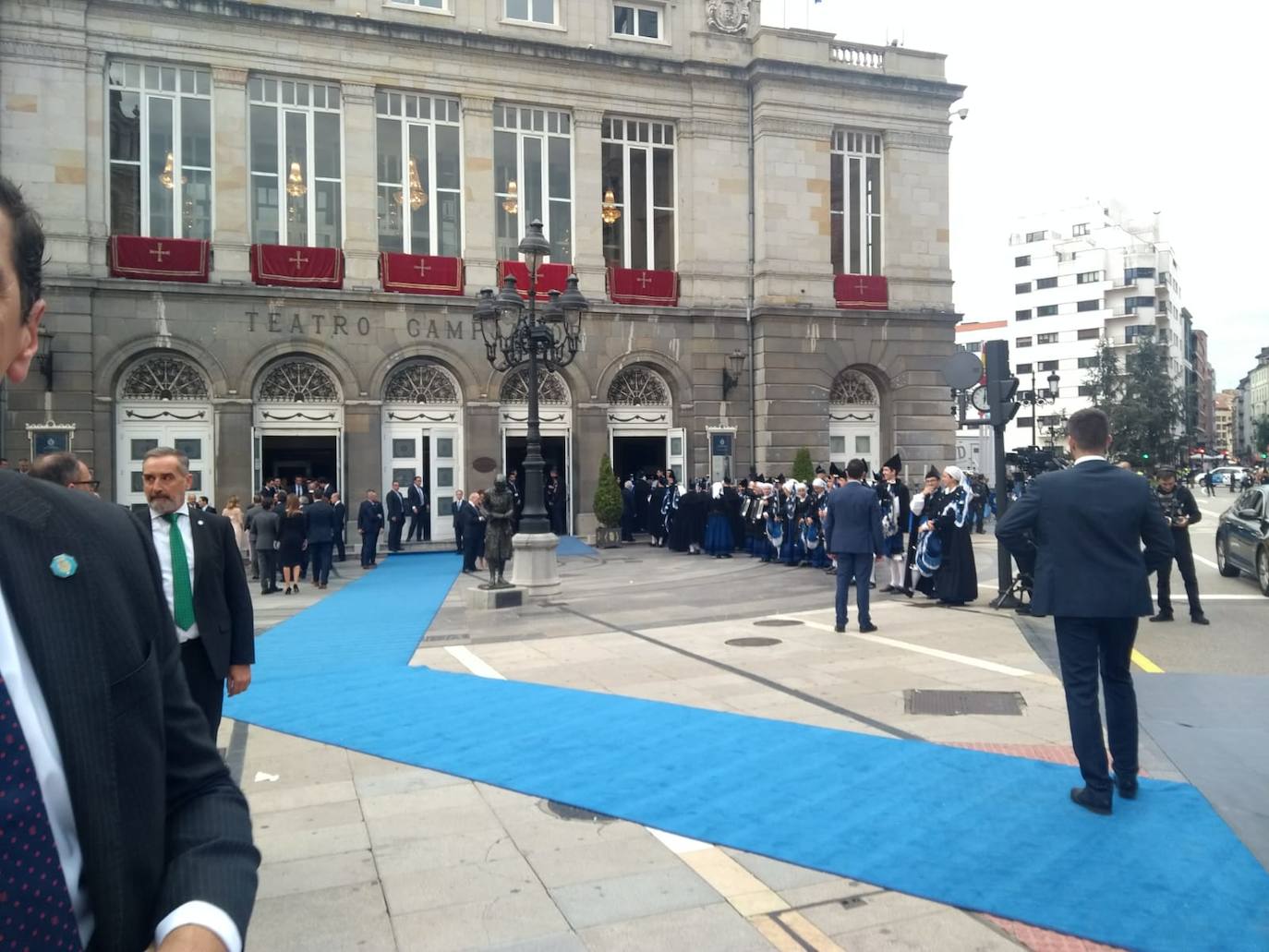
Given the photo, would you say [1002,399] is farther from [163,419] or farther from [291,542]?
[163,419]

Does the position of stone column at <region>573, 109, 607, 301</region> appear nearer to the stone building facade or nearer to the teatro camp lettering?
the stone building facade

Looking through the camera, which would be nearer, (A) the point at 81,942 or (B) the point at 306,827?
(A) the point at 81,942

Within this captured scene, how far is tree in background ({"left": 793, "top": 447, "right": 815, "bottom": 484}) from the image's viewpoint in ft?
87.9

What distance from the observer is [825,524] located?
38.3 feet

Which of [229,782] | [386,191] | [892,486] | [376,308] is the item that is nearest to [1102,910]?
[229,782]

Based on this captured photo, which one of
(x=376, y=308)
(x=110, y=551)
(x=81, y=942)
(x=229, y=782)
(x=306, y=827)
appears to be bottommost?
(x=306, y=827)

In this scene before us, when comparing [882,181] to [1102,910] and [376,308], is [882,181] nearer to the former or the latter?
[376,308]

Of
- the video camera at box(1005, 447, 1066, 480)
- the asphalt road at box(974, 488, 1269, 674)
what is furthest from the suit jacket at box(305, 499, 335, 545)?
the video camera at box(1005, 447, 1066, 480)

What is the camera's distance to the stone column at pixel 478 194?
2580 cm

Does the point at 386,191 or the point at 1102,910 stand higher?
the point at 386,191

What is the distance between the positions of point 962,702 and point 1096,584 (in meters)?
2.69

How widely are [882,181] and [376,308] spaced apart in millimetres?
15718

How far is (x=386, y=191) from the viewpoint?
25.6 metres

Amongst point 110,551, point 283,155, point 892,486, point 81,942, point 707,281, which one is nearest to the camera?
point 81,942
